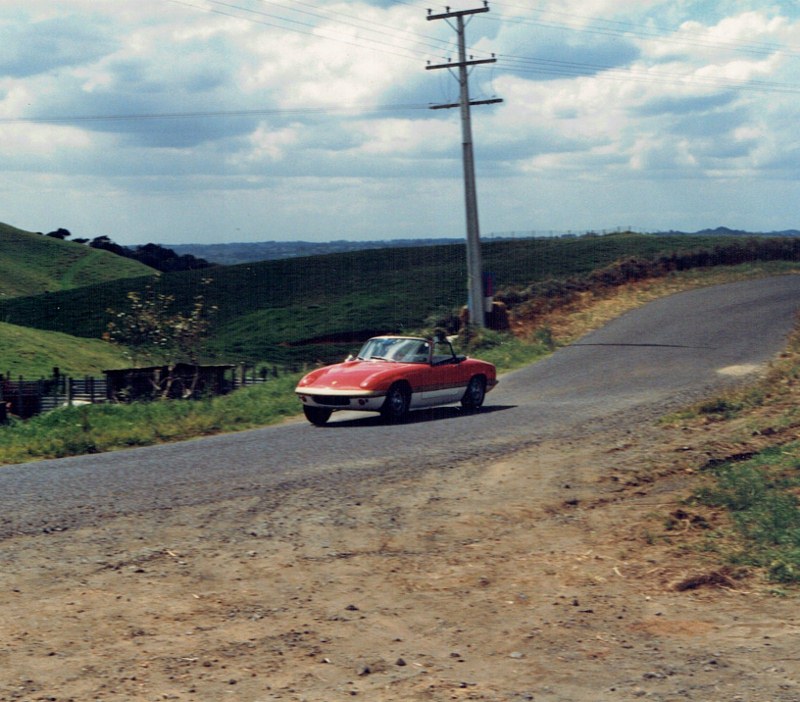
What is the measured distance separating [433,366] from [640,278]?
1169 inches

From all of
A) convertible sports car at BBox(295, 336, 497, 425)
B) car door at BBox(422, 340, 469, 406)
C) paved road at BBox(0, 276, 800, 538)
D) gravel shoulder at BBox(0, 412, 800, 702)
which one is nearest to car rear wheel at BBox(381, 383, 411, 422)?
convertible sports car at BBox(295, 336, 497, 425)

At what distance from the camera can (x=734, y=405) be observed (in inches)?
635

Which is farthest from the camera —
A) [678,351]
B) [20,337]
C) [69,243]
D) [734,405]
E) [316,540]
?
[69,243]

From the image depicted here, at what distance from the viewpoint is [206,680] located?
223 inches

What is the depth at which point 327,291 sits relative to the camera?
77312mm

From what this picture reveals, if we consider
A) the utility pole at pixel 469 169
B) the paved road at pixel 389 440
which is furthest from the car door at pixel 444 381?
the utility pole at pixel 469 169

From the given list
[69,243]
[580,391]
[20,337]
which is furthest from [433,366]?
[69,243]

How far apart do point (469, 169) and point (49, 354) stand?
33.8 metres

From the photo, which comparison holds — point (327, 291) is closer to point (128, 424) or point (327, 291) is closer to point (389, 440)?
point (128, 424)

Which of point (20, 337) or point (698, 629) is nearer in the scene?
point (698, 629)

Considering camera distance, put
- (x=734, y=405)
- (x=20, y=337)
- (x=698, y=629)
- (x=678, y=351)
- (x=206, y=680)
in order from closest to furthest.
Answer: (x=206, y=680)
(x=698, y=629)
(x=734, y=405)
(x=678, y=351)
(x=20, y=337)

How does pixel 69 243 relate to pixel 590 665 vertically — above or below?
above

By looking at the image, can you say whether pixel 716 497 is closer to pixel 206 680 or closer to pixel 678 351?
pixel 206 680

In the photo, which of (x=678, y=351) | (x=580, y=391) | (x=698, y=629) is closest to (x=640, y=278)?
(x=678, y=351)
